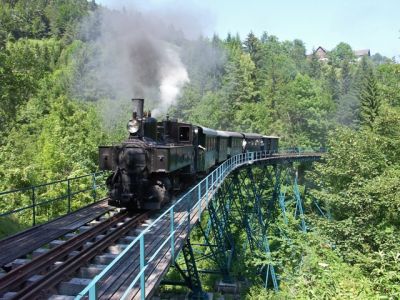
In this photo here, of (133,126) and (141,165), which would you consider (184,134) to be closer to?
(133,126)

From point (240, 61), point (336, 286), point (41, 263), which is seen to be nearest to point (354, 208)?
point (336, 286)

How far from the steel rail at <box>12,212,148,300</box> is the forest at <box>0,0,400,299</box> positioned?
416cm

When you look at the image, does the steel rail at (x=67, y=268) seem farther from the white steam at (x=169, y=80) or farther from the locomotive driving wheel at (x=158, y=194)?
the white steam at (x=169, y=80)

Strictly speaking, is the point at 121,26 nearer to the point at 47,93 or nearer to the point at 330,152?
the point at 330,152

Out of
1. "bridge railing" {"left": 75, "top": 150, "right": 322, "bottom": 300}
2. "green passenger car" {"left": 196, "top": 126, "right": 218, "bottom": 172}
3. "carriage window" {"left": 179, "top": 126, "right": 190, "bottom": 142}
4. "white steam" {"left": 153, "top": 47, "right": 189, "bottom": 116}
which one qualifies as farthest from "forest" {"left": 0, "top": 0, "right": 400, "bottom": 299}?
"carriage window" {"left": 179, "top": 126, "right": 190, "bottom": 142}

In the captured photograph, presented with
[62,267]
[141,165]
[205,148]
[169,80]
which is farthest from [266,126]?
[62,267]

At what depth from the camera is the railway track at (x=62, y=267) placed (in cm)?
521

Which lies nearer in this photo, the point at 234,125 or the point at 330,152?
the point at 330,152

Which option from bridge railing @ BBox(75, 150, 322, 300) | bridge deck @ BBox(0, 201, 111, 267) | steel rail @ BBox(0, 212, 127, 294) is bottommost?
bridge deck @ BBox(0, 201, 111, 267)

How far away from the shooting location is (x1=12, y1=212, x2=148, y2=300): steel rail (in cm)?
507

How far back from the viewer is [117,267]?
5.91 m

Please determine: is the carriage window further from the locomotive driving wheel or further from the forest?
the forest

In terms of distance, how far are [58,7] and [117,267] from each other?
97.6 m

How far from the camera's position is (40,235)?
25.8ft
